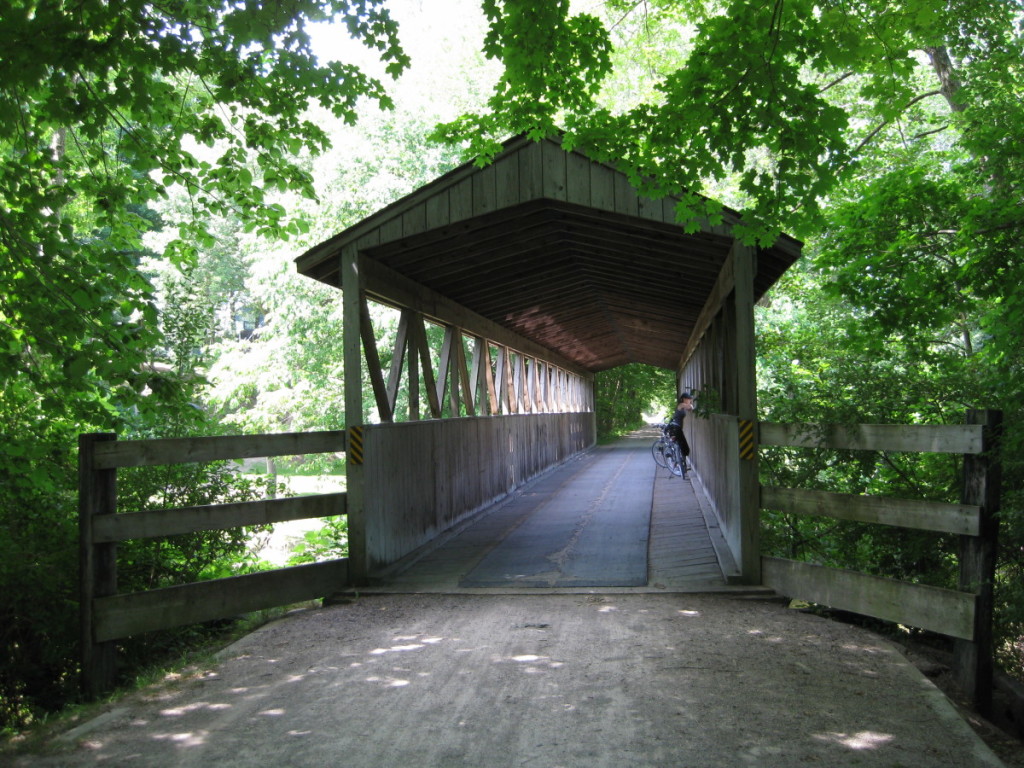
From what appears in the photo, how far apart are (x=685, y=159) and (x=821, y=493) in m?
2.58

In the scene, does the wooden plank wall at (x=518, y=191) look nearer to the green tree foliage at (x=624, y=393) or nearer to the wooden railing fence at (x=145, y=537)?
the wooden railing fence at (x=145, y=537)

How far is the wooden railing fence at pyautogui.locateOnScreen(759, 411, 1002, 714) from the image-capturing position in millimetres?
4453

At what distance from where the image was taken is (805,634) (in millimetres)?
5277

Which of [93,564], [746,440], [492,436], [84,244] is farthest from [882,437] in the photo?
[492,436]

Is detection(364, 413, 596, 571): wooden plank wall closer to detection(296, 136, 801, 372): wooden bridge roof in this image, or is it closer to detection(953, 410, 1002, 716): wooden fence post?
detection(296, 136, 801, 372): wooden bridge roof

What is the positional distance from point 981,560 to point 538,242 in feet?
19.4

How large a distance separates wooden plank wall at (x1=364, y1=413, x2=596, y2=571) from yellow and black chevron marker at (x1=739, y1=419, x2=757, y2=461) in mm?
3033

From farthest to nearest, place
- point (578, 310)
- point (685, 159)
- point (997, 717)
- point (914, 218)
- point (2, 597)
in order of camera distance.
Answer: point (578, 310)
point (914, 218)
point (685, 159)
point (2, 597)
point (997, 717)

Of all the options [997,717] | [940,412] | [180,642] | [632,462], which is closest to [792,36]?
[940,412]

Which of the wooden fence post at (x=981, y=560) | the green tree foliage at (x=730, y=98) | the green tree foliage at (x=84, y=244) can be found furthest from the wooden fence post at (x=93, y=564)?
the wooden fence post at (x=981, y=560)

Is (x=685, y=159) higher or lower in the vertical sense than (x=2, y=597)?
higher

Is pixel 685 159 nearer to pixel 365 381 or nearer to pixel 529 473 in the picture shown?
pixel 529 473

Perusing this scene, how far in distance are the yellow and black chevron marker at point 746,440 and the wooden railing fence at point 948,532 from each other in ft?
2.68

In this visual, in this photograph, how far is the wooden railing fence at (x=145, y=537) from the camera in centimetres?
493
